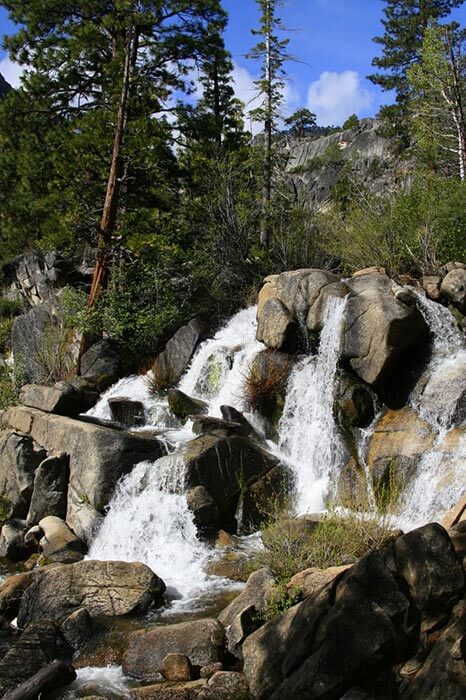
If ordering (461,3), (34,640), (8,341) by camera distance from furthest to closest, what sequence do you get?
1. (461,3)
2. (8,341)
3. (34,640)

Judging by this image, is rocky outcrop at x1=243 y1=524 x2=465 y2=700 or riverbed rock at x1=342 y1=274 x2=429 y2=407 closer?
rocky outcrop at x1=243 y1=524 x2=465 y2=700

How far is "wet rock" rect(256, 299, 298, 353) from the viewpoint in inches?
494

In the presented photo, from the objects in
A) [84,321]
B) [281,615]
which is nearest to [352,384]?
[281,615]

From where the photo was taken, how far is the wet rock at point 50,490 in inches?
415

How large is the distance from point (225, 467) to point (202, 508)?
2.95 feet

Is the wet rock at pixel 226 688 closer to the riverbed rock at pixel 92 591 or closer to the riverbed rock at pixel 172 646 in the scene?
the riverbed rock at pixel 172 646

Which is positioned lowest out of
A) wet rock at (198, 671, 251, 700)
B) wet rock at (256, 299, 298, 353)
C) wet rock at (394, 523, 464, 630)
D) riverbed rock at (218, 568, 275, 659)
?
wet rock at (198, 671, 251, 700)

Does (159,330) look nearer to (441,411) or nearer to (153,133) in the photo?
(153,133)

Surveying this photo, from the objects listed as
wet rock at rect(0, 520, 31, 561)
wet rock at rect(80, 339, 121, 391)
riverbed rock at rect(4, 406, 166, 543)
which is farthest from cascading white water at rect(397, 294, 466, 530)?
wet rock at rect(80, 339, 121, 391)

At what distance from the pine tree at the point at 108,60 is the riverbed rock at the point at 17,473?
6.41 meters

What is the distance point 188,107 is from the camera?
61.5 ft

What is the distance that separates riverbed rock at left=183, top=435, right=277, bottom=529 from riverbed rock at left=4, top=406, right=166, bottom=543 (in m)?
0.99

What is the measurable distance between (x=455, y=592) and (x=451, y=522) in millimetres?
2383

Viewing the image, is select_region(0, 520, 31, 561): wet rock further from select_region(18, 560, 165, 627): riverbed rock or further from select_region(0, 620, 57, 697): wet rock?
select_region(0, 620, 57, 697): wet rock
